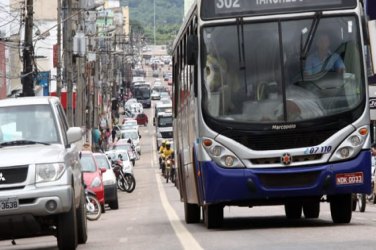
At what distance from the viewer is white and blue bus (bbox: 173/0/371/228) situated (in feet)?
60.7

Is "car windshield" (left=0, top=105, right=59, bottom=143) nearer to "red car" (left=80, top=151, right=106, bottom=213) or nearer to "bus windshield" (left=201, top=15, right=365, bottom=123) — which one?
"bus windshield" (left=201, top=15, right=365, bottom=123)

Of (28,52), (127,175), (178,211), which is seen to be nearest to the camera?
(178,211)

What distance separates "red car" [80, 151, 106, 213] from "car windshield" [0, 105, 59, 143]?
1439 cm

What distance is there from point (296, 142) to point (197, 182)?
→ 1.98 metres

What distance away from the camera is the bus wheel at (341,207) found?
1947cm

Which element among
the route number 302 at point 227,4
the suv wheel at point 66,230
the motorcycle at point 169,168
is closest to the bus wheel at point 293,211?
the route number 302 at point 227,4

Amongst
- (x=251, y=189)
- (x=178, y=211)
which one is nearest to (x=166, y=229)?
(x=251, y=189)

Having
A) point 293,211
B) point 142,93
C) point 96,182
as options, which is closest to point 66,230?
point 293,211

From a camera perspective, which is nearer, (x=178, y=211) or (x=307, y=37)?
(x=307, y=37)

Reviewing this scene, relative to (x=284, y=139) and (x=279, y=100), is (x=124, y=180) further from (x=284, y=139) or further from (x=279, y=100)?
(x=284, y=139)

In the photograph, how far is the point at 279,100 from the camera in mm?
18750

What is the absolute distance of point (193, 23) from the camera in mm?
19719

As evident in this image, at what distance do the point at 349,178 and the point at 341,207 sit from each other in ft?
4.54

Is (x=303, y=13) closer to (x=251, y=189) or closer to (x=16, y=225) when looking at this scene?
(x=251, y=189)
